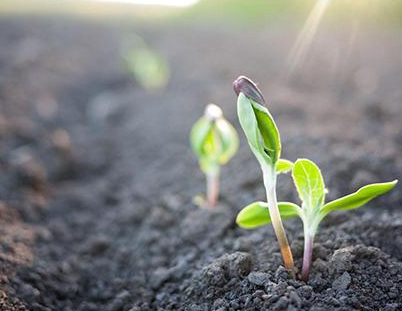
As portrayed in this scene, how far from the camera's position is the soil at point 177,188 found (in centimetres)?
178

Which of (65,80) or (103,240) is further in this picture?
(65,80)

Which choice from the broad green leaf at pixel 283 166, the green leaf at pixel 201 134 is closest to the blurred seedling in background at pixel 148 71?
the green leaf at pixel 201 134

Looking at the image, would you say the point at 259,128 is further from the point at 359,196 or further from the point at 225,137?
Result: the point at 225,137

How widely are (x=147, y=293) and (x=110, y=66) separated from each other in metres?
6.02

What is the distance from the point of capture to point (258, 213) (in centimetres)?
177

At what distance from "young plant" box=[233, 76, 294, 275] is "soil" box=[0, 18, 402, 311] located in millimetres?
312

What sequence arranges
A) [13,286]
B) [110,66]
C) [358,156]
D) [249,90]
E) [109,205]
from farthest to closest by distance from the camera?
[110,66], [109,205], [358,156], [13,286], [249,90]

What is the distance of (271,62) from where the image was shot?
6824 mm

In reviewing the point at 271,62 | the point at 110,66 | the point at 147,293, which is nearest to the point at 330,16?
the point at 271,62

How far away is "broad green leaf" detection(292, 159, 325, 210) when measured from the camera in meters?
1.59

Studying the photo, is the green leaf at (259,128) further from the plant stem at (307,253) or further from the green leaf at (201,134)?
the green leaf at (201,134)

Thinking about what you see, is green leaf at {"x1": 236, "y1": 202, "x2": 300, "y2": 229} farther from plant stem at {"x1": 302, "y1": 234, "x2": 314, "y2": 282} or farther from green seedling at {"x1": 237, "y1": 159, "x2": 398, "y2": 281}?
plant stem at {"x1": 302, "y1": 234, "x2": 314, "y2": 282}

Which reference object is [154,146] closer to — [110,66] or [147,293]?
[147,293]

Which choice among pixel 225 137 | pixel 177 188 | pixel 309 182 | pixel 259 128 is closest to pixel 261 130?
pixel 259 128
